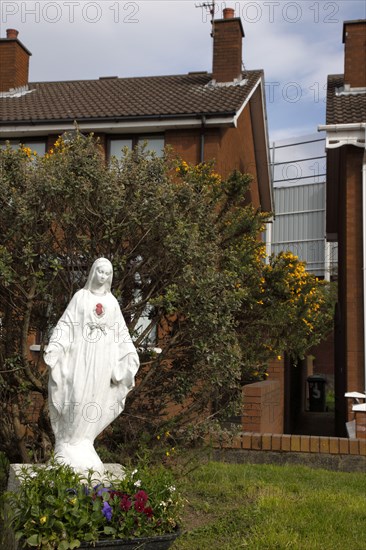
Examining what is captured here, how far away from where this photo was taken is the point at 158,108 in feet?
53.4

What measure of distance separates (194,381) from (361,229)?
664cm

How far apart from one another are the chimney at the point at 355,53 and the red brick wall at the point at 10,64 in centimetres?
913

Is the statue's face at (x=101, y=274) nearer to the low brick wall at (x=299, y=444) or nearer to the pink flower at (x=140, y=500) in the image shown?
the pink flower at (x=140, y=500)

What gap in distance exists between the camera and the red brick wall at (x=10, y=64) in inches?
770

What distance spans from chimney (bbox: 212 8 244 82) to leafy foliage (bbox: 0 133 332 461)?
→ 10.8m

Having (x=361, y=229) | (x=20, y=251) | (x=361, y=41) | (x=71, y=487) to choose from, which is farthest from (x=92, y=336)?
(x=361, y=41)

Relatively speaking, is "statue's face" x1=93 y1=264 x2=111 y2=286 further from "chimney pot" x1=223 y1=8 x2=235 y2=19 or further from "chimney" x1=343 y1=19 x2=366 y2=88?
"chimney pot" x1=223 y1=8 x2=235 y2=19

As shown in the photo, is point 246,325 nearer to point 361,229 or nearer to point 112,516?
point 361,229

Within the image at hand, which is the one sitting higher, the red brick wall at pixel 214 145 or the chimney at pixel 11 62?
the chimney at pixel 11 62

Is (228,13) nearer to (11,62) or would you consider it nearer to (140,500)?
(11,62)

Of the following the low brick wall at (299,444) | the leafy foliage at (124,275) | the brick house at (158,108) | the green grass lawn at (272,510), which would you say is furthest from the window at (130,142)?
the green grass lawn at (272,510)

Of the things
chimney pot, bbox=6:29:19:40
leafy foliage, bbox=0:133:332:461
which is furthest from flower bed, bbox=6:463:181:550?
chimney pot, bbox=6:29:19:40

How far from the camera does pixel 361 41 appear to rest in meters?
15.9

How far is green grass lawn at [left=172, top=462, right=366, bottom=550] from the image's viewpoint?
576cm
